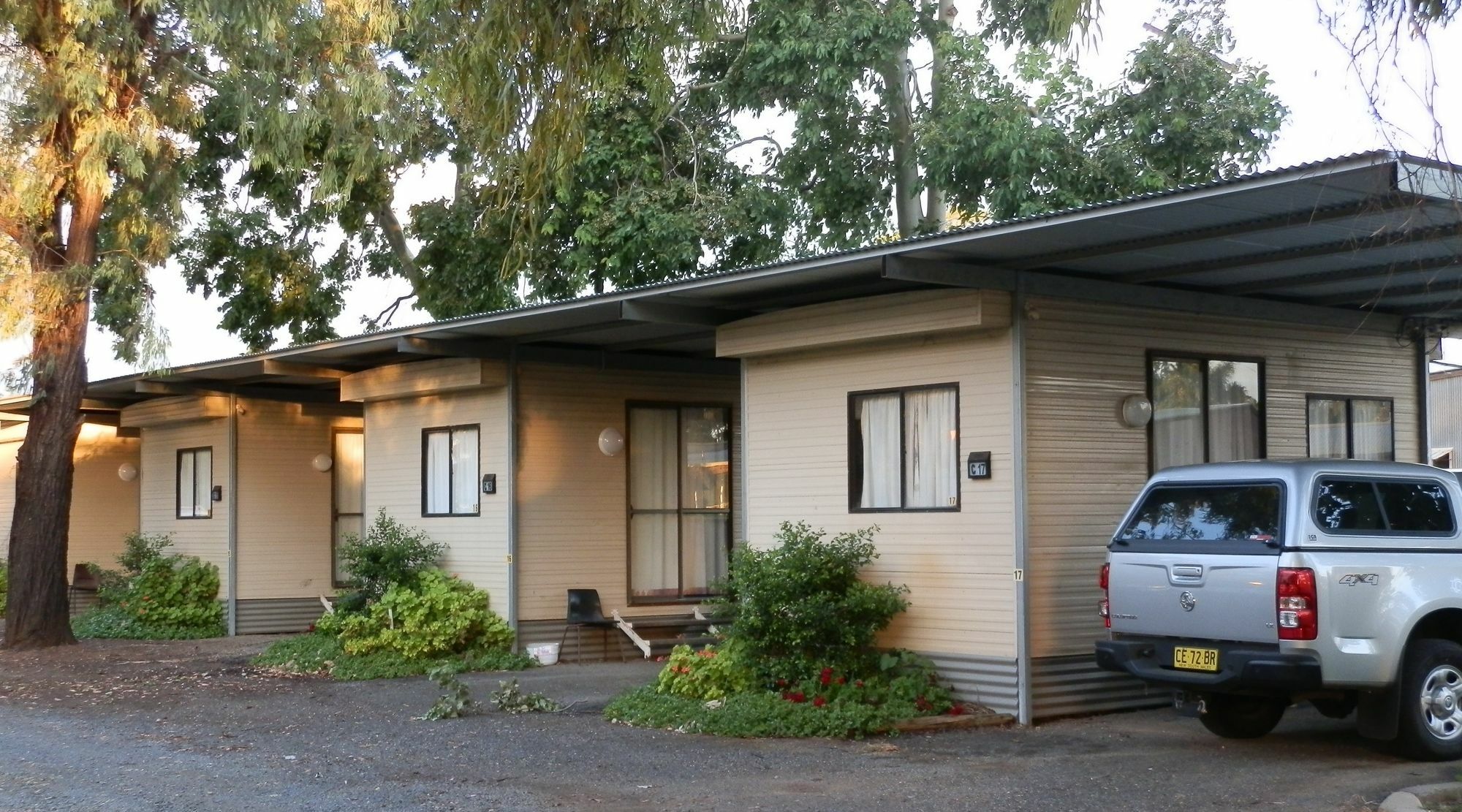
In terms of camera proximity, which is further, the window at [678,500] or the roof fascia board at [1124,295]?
the window at [678,500]

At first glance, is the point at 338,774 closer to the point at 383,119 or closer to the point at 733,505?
the point at 733,505

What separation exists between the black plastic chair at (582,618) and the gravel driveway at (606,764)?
8.68 ft

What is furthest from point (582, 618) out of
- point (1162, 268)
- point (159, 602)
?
point (159, 602)

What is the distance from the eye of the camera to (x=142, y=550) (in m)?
20.5

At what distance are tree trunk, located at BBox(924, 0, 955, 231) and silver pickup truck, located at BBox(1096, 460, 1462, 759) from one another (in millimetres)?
11747

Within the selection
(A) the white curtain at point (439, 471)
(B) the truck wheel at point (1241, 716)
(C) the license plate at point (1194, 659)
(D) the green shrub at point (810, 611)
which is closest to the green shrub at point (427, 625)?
(A) the white curtain at point (439, 471)

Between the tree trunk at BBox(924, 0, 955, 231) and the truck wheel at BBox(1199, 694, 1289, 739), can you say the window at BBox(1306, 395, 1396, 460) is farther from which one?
the tree trunk at BBox(924, 0, 955, 231)

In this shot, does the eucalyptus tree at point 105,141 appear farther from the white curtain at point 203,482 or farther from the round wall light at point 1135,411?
the round wall light at point 1135,411

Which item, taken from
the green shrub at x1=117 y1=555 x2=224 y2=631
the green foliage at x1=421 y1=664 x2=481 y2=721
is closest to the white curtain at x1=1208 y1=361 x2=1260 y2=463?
the green foliage at x1=421 y1=664 x2=481 y2=721

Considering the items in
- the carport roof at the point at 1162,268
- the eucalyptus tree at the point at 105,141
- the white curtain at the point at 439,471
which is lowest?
the white curtain at the point at 439,471

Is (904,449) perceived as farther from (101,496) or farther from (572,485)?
(101,496)

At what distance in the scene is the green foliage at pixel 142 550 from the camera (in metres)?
20.5

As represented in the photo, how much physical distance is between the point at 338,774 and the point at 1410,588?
604 cm

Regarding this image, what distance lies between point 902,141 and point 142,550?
11.5m
